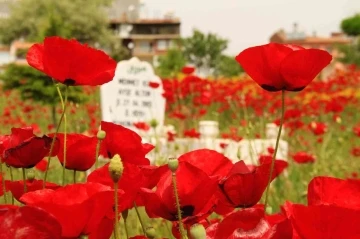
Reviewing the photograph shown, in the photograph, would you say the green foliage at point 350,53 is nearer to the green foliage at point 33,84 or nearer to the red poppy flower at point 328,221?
the green foliage at point 33,84

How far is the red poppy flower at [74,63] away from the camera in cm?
86

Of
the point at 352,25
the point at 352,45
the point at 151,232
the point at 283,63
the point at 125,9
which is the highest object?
the point at 283,63

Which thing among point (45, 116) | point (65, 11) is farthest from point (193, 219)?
point (65, 11)

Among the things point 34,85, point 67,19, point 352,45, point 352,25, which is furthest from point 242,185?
point 67,19

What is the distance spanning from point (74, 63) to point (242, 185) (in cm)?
26

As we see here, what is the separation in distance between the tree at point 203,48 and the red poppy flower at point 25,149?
122ft

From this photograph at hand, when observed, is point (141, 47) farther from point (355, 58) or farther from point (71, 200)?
point (71, 200)

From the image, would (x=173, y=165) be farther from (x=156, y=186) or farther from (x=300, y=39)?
(x=300, y=39)

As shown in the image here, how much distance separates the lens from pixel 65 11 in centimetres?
3166

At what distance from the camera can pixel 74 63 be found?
86 cm

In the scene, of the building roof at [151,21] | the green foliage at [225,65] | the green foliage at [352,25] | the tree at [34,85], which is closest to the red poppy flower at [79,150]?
the tree at [34,85]

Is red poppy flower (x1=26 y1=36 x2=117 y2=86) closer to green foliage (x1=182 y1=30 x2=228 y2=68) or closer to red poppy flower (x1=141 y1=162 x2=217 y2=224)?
red poppy flower (x1=141 y1=162 x2=217 y2=224)

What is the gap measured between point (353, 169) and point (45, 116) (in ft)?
21.9

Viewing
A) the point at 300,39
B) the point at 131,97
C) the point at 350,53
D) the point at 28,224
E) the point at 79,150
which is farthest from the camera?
the point at 300,39
